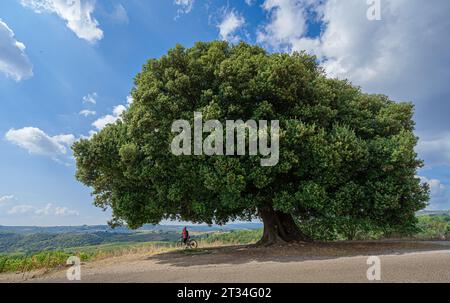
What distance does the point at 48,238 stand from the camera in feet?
424

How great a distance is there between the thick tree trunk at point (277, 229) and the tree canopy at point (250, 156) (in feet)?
0.48

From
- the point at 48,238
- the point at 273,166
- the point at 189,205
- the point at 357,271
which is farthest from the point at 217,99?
the point at 48,238

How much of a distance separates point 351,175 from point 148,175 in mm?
10841

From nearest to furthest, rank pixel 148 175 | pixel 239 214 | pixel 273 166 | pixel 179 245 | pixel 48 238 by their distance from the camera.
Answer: pixel 273 166 < pixel 148 175 < pixel 239 214 < pixel 179 245 < pixel 48 238

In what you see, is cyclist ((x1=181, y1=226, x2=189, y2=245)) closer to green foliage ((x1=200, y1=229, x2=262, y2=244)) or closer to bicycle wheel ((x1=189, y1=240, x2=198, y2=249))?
bicycle wheel ((x1=189, y1=240, x2=198, y2=249))

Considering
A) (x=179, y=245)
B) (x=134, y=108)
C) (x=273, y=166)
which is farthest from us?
(x=179, y=245)

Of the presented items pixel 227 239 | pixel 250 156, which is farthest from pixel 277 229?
pixel 227 239

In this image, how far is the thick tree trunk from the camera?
19.5m

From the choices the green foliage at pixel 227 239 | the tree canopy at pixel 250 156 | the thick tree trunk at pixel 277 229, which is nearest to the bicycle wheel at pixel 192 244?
the green foliage at pixel 227 239

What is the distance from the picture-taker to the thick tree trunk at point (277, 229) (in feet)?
64.1

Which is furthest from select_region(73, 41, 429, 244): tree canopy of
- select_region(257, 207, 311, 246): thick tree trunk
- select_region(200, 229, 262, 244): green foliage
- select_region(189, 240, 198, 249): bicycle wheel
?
select_region(200, 229, 262, 244): green foliage

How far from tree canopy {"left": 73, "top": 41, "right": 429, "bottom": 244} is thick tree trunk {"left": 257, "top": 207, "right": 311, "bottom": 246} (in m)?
0.15

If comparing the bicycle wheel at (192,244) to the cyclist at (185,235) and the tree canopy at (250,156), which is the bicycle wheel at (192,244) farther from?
the tree canopy at (250,156)
